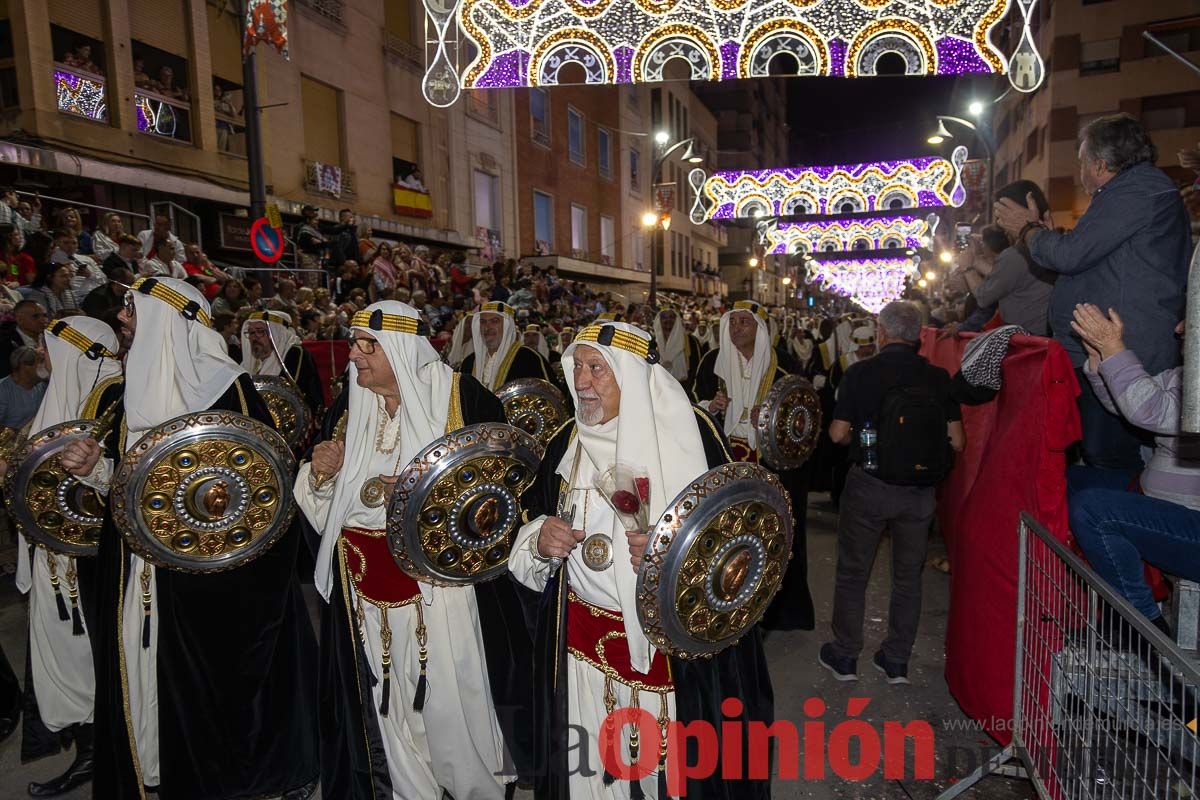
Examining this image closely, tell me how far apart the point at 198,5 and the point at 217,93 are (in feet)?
4.95

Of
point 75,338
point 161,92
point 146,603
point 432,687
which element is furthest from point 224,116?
point 432,687

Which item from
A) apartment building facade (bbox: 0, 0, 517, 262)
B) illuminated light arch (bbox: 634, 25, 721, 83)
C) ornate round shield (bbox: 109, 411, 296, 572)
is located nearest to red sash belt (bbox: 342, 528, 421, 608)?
ornate round shield (bbox: 109, 411, 296, 572)

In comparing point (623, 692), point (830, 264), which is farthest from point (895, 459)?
point (830, 264)

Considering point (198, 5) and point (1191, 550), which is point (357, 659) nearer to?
point (1191, 550)

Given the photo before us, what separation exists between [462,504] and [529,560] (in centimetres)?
33

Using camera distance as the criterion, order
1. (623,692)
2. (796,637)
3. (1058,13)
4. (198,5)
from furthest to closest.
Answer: (1058,13)
(198,5)
(796,637)
(623,692)

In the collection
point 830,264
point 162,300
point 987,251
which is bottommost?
point 162,300

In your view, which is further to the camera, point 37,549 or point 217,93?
point 217,93

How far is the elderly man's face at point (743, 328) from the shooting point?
5449 mm

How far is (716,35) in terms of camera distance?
4789 millimetres

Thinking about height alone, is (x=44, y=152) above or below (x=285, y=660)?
above

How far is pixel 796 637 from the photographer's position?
4.89 metres

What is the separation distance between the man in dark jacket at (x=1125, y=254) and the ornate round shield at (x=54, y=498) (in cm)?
421

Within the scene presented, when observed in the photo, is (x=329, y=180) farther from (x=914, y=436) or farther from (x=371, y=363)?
(x=914, y=436)
